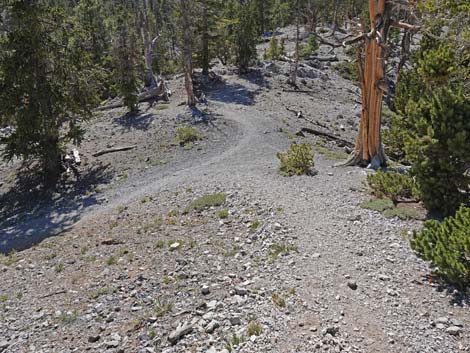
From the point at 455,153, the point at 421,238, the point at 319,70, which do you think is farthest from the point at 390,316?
the point at 319,70

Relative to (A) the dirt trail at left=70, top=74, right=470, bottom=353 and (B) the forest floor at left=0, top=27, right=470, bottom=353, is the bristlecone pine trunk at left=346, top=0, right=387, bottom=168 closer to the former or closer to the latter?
(A) the dirt trail at left=70, top=74, right=470, bottom=353

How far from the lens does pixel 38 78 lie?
17.9 metres

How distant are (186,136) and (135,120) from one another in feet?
19.9

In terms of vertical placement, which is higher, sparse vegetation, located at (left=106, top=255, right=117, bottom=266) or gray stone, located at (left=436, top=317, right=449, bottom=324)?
gray stone, located at (left=436, top=317, right=449, bottom=324)

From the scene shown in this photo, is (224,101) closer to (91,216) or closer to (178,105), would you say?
(178,105)

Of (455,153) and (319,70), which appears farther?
(319,70)

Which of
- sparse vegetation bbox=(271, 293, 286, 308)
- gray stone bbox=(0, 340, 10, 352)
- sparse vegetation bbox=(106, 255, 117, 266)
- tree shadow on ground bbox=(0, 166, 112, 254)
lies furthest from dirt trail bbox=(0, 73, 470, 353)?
gray stone bbox=(0, 340, 10, 352)

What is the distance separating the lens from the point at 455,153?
348 inches

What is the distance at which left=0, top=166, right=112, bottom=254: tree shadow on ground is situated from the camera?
14.4m

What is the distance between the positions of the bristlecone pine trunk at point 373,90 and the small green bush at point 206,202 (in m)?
5.82

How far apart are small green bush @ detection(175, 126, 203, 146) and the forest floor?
2791mm

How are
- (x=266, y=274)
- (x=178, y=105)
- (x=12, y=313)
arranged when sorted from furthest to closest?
1. (x=178, y=105)
2. (x=12, y=313)
3. (x=266, y=274)

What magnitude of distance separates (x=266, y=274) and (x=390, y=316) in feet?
8.87

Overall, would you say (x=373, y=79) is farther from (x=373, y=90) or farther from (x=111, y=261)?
(x=111, y=261)
